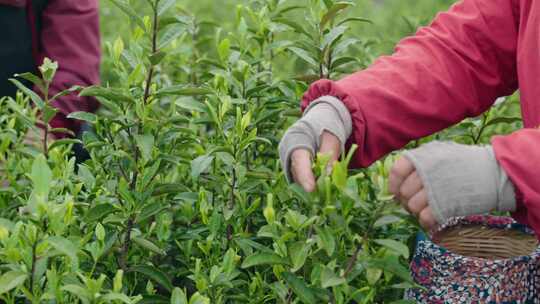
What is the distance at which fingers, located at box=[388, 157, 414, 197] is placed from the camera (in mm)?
1634

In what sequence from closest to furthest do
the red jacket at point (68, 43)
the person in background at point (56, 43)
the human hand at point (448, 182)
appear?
the human hand at point (448, 182) < the person in background at point (56, 43) < the red jacket at point (68, 43)

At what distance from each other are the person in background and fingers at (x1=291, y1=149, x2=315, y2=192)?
1.68m

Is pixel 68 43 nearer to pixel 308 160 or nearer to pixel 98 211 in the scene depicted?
pixel 98 211

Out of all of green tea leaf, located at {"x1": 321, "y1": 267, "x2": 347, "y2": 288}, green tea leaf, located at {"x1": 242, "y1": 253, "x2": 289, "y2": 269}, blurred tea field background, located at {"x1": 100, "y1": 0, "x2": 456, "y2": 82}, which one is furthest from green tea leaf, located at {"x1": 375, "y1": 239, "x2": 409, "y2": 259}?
blurred tea field background, located at {"x1": 100, "y1": 0, "x2": 456, "y2": 82}

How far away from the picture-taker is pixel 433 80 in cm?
212

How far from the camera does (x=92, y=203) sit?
2.03 metres

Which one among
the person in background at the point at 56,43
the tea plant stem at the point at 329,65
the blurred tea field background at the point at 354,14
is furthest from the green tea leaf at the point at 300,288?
the blurred tea field background at the point at 354,14

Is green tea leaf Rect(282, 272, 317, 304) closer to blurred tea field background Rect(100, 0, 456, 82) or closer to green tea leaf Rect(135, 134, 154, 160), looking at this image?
green tea leaf Rect(135, 134, 154, 160)

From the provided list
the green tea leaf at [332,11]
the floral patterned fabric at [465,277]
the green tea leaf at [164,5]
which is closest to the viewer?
the floral patterned fabric at [465,277]

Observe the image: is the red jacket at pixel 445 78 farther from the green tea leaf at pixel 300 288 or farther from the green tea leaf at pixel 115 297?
the green tea leaf at pixel 115 297

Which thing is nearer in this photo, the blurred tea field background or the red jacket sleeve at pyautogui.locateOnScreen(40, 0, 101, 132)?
the red jacket sleeve at pyautogui.locateOnScreen(40, 0, 101, 132)

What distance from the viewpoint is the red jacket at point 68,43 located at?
11.2 ft

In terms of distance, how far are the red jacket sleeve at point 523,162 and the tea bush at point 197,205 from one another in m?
0.22

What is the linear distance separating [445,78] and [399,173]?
585mm
